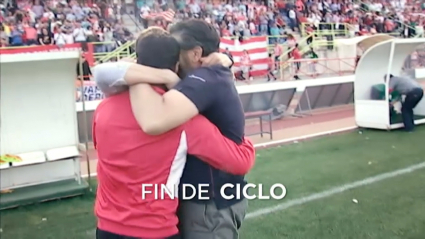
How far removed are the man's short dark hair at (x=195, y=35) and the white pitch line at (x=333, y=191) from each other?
299 cm

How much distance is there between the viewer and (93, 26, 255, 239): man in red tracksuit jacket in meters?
1.58

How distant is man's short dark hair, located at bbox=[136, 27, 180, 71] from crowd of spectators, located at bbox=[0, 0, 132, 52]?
11725mm

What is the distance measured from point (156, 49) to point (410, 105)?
8124mm

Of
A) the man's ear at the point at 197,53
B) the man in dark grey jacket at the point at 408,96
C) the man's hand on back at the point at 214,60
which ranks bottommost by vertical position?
the man in dark grey jacket at the point at 408,96

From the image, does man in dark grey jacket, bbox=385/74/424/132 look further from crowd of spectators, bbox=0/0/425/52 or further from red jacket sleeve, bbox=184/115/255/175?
red jacket sleeve, bbox=184/115/255/175

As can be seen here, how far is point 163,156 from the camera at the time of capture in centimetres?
159

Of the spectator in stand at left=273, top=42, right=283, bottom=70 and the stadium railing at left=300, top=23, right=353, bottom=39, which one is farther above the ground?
the stadium railing at left=300, top=23, right=353, bottom=39

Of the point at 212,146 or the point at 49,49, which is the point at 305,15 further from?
the point at 212,146

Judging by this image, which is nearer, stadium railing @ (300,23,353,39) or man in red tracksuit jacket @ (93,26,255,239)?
man in red tracksuit jacket @ (93,26,255,239)

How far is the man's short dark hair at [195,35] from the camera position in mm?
1650

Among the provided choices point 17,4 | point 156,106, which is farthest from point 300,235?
point 17,4

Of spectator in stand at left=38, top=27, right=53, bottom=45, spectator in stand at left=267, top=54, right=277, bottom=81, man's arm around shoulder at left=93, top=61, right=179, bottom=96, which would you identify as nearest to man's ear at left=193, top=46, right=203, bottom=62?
man's arm around shoulder at left=93, top=61, right=179, bottom=96

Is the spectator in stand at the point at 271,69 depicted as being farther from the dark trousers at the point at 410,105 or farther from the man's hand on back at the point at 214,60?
the man's hand on back at the point at 214,60

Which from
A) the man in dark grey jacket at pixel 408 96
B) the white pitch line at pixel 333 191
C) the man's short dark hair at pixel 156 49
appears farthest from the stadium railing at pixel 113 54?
the man's short dark hair at pixel 156 49
